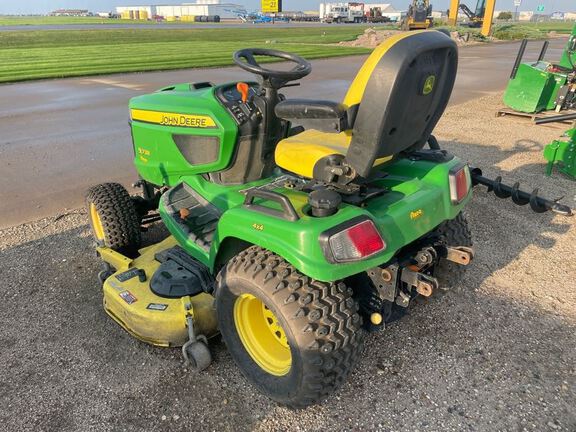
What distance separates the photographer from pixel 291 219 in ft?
6.39

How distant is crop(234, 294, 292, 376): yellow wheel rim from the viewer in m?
2.29

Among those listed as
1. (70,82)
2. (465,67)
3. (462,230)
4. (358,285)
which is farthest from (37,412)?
(465,67)

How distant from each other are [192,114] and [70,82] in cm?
1071

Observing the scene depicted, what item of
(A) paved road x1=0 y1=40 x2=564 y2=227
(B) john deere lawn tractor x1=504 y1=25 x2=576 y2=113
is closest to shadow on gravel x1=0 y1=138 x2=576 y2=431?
(A) paved road x1=0 y1=40 x2=564 y2=227

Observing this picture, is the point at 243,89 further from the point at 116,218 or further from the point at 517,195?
the point at 517,195

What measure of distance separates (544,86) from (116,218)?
787 centimetres

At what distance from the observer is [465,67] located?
1681cm

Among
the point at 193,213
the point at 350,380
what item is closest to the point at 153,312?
the point at 193,213

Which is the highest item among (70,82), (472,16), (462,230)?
(462,230)

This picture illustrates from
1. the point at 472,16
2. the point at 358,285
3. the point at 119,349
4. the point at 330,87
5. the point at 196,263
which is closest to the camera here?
the point at 358,285

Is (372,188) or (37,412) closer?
(37,412)

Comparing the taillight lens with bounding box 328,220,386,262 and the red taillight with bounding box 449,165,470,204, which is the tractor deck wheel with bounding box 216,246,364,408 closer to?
the taillight lens with bounding box 328,220,386,262

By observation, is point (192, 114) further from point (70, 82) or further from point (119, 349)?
point (70, 82)

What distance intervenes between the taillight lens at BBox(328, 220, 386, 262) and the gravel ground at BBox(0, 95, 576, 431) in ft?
2.70
